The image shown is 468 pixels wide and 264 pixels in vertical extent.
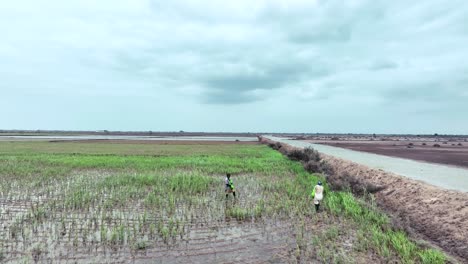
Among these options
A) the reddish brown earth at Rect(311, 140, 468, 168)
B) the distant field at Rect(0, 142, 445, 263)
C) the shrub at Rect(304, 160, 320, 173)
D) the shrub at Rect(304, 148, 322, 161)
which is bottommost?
the distant field at Rect(0, 142, 445, 263)

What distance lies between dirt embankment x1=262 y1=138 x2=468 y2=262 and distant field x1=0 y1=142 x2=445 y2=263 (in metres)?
0.88

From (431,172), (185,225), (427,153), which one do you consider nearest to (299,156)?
(431,172)

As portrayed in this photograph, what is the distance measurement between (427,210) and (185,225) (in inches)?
299

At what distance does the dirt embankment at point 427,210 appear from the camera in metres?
8.22

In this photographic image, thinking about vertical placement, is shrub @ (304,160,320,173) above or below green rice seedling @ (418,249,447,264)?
above

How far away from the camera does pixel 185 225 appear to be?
9.23 meters

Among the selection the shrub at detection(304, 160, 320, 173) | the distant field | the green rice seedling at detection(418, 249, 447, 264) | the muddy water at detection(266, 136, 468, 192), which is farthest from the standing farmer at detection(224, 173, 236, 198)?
A: the shrub at detection(304, 160, 320, 173)

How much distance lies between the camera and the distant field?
7020mm

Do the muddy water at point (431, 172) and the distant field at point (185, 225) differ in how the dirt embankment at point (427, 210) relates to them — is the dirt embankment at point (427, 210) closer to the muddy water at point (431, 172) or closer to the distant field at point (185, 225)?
the distant field at point (185, 225)

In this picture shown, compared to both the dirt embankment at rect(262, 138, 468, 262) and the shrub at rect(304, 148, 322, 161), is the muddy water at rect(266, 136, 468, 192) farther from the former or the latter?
the shrub at rect(304, 148, 322, 161)

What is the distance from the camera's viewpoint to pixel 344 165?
70.5 feet

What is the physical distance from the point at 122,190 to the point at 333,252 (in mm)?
9888

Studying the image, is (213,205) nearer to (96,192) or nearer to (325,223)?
(325,223)

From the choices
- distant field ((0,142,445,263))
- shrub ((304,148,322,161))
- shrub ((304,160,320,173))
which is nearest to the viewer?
distant field ((0,142,445,263))
